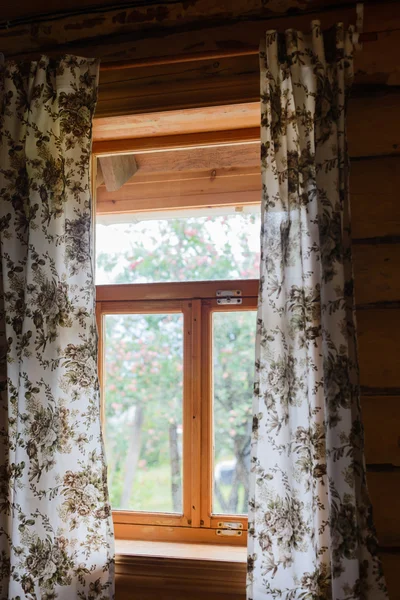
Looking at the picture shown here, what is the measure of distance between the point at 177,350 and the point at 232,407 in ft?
0.90

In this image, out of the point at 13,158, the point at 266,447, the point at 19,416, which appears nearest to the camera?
the point at 266,447

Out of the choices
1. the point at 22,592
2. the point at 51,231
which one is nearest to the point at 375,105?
the point at 51,231

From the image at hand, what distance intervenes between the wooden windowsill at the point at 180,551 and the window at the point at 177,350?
0.03 metres

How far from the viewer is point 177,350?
210cm

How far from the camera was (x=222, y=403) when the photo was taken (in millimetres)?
2031

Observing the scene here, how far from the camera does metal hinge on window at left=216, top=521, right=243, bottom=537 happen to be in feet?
6.42

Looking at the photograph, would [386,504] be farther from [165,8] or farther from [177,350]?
[165,8]

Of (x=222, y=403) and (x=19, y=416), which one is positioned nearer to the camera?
(x=19, y=416)

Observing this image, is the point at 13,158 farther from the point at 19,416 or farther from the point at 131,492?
the point at 131,492

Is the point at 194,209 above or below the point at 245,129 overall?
below

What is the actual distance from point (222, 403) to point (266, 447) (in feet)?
1.34

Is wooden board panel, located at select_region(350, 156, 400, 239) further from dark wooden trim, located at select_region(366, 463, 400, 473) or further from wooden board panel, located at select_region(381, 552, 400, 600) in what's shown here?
wooden board panel, located at select_region(381, 552, 400, 600)

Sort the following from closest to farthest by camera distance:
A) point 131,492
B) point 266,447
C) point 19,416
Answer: point 266,447
point 19,416
point 131,492

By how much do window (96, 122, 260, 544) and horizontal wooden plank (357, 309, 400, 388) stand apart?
1.37 ft
